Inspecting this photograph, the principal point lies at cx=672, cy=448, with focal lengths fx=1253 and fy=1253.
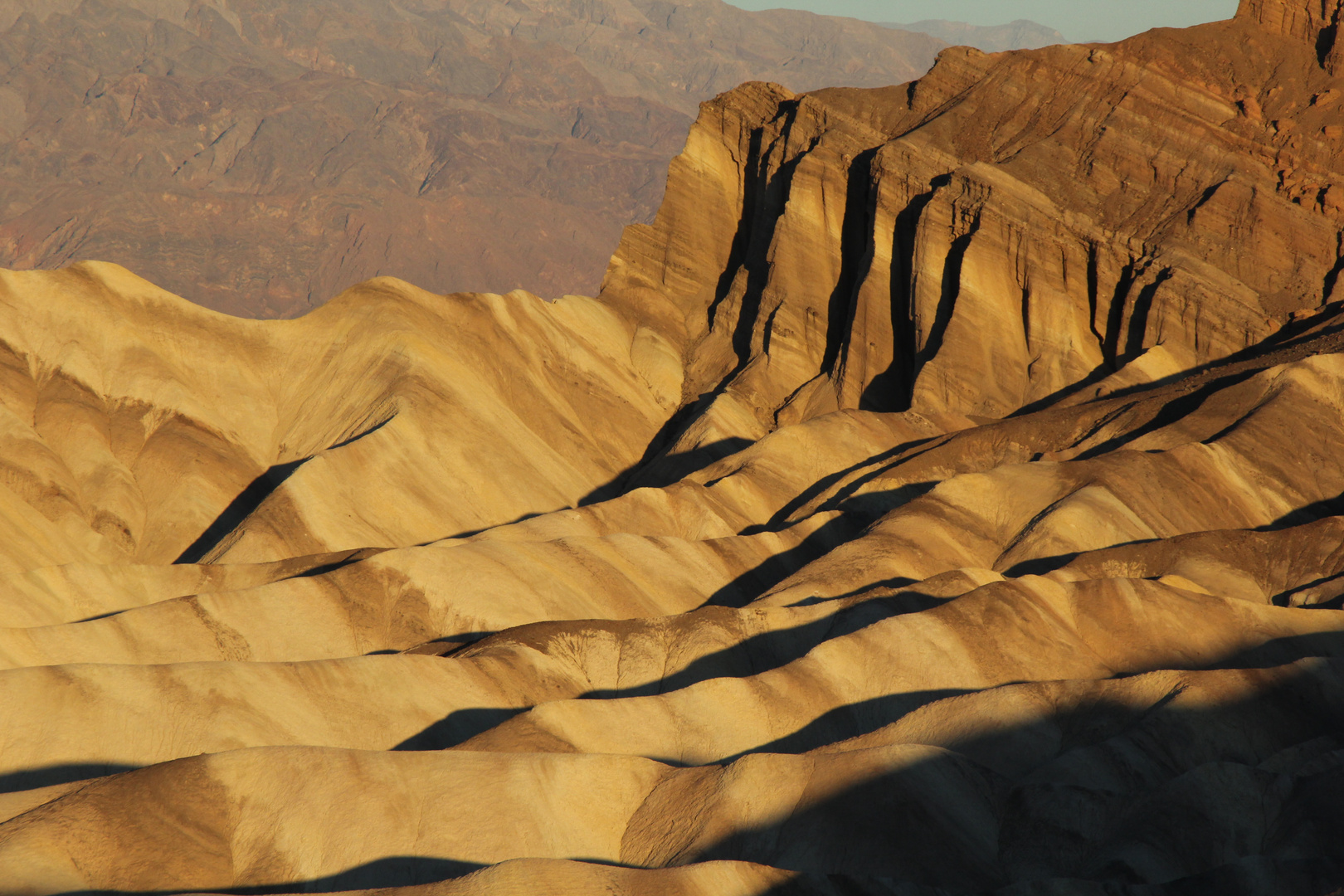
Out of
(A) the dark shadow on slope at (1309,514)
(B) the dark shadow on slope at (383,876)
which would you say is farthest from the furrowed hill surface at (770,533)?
(A) the dark shadow on slope at (1309,514)

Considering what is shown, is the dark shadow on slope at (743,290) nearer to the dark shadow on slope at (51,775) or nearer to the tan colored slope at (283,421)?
the tan colored slope at (283,421)

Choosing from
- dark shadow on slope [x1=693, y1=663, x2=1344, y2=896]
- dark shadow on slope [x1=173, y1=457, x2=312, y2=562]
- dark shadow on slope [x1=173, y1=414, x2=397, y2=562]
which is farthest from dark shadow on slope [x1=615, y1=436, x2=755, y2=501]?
dark shadow on slope [x1=693, y1=663, x2=1344, y2=896]

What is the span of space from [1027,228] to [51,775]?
41490 millimetres

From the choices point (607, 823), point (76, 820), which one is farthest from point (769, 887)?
point (76, 820)

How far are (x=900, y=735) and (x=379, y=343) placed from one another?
1360 inches

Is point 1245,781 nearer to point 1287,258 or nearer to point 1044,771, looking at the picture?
point 1044,771

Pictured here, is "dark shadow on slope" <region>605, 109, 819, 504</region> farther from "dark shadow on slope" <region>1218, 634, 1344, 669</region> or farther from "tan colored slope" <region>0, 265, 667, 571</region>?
"dark shadow on slope" <region>1218, 634, 1344, 669</region>

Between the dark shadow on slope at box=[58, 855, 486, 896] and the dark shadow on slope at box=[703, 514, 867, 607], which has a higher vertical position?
the dark shadow on slope at box=[58, 855, 486, 896]

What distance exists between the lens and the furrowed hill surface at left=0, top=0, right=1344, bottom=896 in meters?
17.2

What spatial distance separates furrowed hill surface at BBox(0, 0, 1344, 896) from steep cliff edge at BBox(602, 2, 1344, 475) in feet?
0.70

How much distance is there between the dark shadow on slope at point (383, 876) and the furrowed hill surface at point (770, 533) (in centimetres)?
5

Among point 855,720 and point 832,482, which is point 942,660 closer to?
point 855,720

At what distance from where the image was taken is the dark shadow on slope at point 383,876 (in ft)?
53.4

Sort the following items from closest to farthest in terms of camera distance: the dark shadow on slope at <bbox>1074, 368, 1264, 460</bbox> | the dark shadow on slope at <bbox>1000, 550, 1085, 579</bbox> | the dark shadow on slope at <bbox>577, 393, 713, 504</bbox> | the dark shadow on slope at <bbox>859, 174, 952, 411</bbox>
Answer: the dark shadow on slope at <bbox>1000, 550, 1085, 579</bbox>, the dark shadow on slope at <bbox>1074, 368, 1264, 460</bbox>, the dark shadow on slope at <bbox>577, 393, 713, 504</bbox>, the dark shadow on slope at <bbox>859, 174, 952, 411</bbox>
